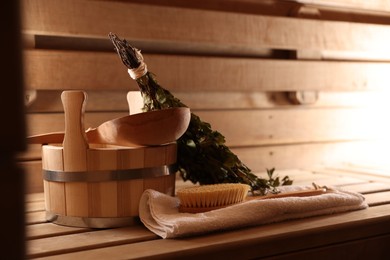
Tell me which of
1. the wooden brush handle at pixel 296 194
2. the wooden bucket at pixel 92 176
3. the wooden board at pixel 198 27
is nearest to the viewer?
the wooden bucket at pixel 92 176

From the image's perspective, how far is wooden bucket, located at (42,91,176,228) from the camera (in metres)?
1.17

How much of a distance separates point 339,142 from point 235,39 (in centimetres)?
81

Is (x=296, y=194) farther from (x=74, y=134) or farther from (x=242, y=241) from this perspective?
(x=74, y=134)

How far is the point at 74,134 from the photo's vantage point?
46.6 inches

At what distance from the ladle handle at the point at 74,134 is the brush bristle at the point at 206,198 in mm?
266

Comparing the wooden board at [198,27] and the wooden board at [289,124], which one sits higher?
the wooden board at [198,27]

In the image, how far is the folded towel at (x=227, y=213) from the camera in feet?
3.70

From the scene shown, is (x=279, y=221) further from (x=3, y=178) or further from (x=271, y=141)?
(x=271, y=141)

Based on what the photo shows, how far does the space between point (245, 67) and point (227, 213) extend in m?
1.00

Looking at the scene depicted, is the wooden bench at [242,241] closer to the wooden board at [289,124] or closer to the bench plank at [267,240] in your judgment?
the bench plank at [267,240]

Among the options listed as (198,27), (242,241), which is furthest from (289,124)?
(242,241)

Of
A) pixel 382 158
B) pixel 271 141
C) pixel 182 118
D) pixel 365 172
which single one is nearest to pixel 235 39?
pixel 271 141

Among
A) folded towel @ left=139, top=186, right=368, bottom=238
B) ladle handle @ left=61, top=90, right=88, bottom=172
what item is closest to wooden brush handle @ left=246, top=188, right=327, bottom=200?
folded towel @ left=139, top=186, right=368, bottom=238

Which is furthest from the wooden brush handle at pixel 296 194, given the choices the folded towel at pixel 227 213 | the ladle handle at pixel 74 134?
the ladle handle at pixel 74 134
